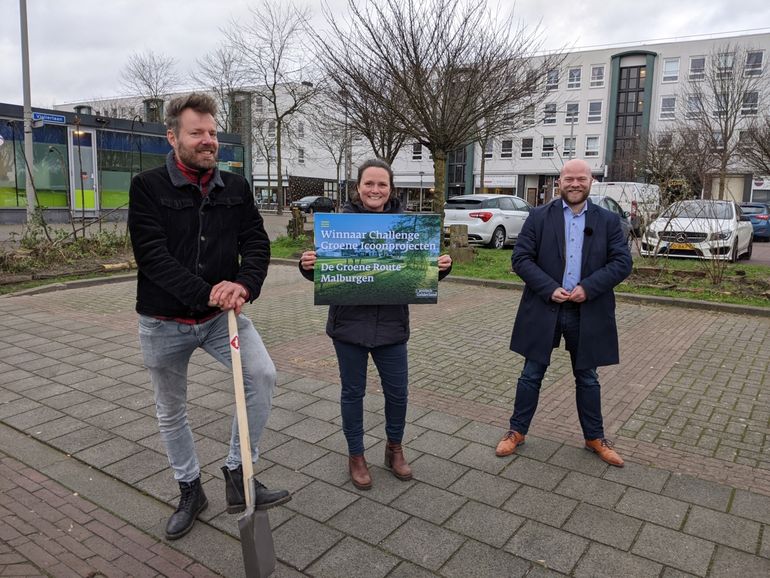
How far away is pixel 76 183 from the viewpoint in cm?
2392

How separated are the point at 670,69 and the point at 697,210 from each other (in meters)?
47.0

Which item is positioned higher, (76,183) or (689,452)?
(76,183)

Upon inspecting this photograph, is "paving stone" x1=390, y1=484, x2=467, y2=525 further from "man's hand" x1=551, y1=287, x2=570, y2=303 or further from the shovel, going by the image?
"man's hand" x1=551, y1=287, x2=570, y2=303

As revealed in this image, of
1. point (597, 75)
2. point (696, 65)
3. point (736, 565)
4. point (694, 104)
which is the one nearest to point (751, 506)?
point (736, 565)

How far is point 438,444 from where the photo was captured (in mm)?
4055

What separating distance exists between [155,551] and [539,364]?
2.44 meters

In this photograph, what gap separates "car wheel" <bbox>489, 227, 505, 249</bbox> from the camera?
1648 centimetres

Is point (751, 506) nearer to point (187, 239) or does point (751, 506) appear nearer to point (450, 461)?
point (450, 461)

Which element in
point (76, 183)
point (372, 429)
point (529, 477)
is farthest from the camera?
point (76, 183)

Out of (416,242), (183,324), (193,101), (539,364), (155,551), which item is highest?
(193,101)

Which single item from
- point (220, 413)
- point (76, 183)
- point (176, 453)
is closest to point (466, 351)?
point (220, 413)

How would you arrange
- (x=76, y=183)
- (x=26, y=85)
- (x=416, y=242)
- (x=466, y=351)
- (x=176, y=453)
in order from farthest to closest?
(x=76, y=183), (x=26, y=85), (x=466, y=351), (x=416, y=242), (x=176, y=453)

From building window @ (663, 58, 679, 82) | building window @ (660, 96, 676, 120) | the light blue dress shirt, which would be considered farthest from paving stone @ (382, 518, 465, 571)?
building window @ (663, 58, 679, 82)

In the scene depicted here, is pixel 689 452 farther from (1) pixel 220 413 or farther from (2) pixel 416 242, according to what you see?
(1) pixel 220 413
